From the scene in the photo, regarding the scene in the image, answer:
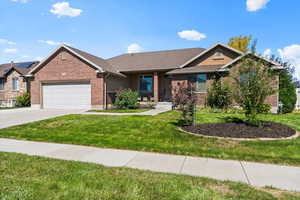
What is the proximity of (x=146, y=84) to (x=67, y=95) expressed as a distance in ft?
26.7

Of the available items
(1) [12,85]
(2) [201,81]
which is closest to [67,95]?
(1) [12,85]

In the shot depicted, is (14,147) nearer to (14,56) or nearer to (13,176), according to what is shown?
(13,176)

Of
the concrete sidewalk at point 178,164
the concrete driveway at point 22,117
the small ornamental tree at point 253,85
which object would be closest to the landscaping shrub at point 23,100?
the concrete driveway at point 22,117

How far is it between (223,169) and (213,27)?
1728 cm

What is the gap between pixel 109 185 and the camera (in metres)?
3.02

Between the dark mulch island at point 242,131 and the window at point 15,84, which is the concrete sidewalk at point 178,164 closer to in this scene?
the dark mulch island at point 242,131

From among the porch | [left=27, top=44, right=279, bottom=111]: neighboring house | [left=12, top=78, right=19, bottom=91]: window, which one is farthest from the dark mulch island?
[left=12, top=78, right=19, bottom=91]: window

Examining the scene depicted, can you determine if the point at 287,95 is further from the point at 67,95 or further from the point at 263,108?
the point at 67,95

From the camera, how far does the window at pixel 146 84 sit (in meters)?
19.3

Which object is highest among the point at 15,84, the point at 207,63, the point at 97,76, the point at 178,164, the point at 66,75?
the point at 207,63

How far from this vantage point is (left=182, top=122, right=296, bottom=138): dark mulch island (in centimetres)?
639

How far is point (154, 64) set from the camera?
732 inches

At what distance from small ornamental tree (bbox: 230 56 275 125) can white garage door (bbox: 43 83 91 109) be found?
41.1 feet

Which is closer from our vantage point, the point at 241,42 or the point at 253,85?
the point at 253,85
